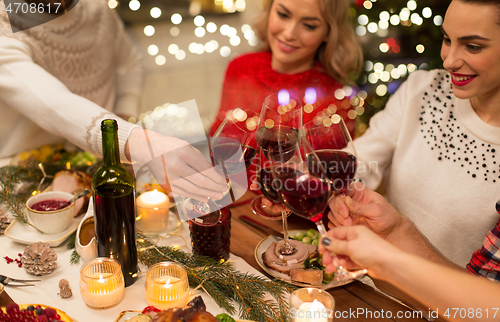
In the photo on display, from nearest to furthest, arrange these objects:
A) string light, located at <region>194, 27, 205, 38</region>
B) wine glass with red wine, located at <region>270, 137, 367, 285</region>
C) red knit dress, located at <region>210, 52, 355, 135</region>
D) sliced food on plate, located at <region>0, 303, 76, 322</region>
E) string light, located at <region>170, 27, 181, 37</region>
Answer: sliced food on plate, located at <region>0, 303, 76, 322</region> < wine glass with red wine, located at <region>270, 137, 367, 285</region> < red knit dress, located at <region>210, 52, 355, 135</region> < string light, located at <region>170, 27, 181, 37</region> < string light, located at <region>194, 27, 205, 38</region>

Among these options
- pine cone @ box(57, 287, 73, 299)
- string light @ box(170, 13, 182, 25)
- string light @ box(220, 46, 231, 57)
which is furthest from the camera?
string light @ box(220, 46, 231, 57)

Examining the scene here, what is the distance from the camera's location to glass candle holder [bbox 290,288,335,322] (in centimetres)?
71

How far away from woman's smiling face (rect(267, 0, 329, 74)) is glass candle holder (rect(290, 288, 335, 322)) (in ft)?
4.58

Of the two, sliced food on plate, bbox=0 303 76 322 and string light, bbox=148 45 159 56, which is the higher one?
sliced food on plate, bbox=0 303 76 322

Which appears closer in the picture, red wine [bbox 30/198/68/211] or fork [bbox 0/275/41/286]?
fork [bbox 0/275/41/286]

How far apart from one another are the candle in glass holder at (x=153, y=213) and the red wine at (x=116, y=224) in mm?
231

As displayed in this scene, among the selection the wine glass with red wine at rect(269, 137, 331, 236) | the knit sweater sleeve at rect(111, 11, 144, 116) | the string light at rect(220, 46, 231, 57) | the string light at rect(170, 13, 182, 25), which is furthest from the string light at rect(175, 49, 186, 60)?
the wine glass with red wine at rect(269, 137, 331, 236)

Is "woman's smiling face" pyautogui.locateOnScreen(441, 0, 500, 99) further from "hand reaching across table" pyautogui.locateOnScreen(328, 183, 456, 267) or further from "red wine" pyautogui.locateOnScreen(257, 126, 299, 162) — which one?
"red wine" pyautogui.locateOnScreen(257, 126, 299, 162)

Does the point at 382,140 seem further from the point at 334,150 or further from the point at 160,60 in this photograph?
the point at 160,60

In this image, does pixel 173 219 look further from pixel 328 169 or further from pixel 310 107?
pixel 310 107

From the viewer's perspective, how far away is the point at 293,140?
2.91 feet

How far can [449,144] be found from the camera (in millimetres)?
1330

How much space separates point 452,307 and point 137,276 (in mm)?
682

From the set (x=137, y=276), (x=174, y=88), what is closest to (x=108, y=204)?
(x=137, y=276)
